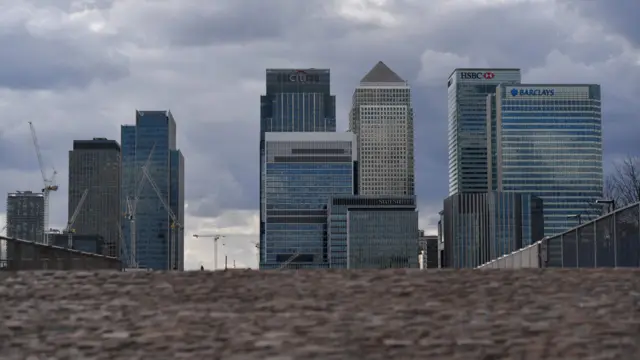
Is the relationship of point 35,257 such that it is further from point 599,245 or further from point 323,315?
point 599,245

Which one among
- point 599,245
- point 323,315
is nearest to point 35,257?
point 323,315

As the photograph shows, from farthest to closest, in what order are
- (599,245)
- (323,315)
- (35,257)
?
(599,245) → (35,257) → (323,315)

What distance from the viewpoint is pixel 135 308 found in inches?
647

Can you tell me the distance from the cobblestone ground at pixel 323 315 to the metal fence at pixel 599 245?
7956 mm

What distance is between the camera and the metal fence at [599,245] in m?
26.3

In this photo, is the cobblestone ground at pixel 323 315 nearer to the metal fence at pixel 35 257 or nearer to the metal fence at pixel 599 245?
the metal fence at pixel 35 257

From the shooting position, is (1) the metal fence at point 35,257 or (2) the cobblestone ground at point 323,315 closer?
(2) the cobblestone ground at point 323,315

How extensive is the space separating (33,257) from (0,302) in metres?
11.6

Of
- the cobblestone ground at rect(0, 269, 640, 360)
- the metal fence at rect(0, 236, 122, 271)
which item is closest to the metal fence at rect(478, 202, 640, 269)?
the cobblestone ground at rect(0, 269, 640, 360)

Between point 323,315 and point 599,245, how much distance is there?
51.3ft

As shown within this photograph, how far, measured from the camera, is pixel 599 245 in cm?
2936

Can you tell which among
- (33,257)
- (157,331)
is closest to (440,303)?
(157,331)

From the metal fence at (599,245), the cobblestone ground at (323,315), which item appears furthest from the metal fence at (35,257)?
the metal fence at (599,245)

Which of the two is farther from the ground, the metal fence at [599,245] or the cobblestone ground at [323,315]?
the metal fence at [599,245]
